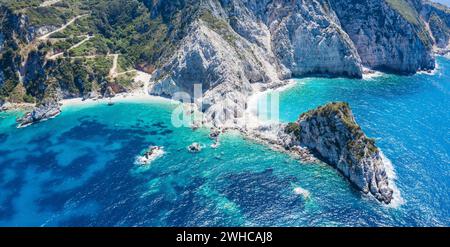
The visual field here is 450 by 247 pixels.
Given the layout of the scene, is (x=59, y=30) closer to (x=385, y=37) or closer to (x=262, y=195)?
(x=262, y=195)

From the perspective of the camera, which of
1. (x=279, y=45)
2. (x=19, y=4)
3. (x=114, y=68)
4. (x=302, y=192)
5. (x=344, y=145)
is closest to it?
(x=302, y=192)

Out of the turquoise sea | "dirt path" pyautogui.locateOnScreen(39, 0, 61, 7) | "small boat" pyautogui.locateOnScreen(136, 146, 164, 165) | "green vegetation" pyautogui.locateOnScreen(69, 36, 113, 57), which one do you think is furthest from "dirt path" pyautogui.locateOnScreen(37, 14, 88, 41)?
"small boat" pyautogui.locateOnScreen(136, 146, 164, 165)

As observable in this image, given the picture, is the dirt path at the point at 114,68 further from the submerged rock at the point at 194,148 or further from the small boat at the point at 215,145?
the small boat at the point at 215,145

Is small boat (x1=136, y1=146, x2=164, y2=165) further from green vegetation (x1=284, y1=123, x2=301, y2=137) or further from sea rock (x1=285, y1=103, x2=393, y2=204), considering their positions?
sea rock (x1=285, y1=103, x2=393, y2=204)

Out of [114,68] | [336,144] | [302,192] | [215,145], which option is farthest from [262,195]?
[114,68]

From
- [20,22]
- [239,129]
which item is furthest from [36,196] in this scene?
[20,22]
